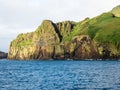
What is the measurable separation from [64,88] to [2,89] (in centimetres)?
1253

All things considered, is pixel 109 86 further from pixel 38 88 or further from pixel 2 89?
pixel 2 89

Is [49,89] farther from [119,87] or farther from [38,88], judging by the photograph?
[119,87]

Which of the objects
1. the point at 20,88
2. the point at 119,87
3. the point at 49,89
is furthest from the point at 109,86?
the point at 20,88

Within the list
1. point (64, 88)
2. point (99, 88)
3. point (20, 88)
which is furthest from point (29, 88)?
point (99, 88)

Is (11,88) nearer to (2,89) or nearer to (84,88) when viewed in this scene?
(2,89)

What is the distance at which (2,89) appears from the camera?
66.9 metres

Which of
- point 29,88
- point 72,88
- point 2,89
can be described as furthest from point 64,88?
point 2,89

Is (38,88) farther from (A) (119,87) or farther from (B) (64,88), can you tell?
(A) (119,87)

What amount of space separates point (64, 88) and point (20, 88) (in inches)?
357

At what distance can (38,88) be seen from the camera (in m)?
69.6

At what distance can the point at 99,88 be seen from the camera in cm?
6569

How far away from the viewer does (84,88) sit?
222ft

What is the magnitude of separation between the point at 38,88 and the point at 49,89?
2.64 m

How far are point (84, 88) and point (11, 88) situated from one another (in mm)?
14911
